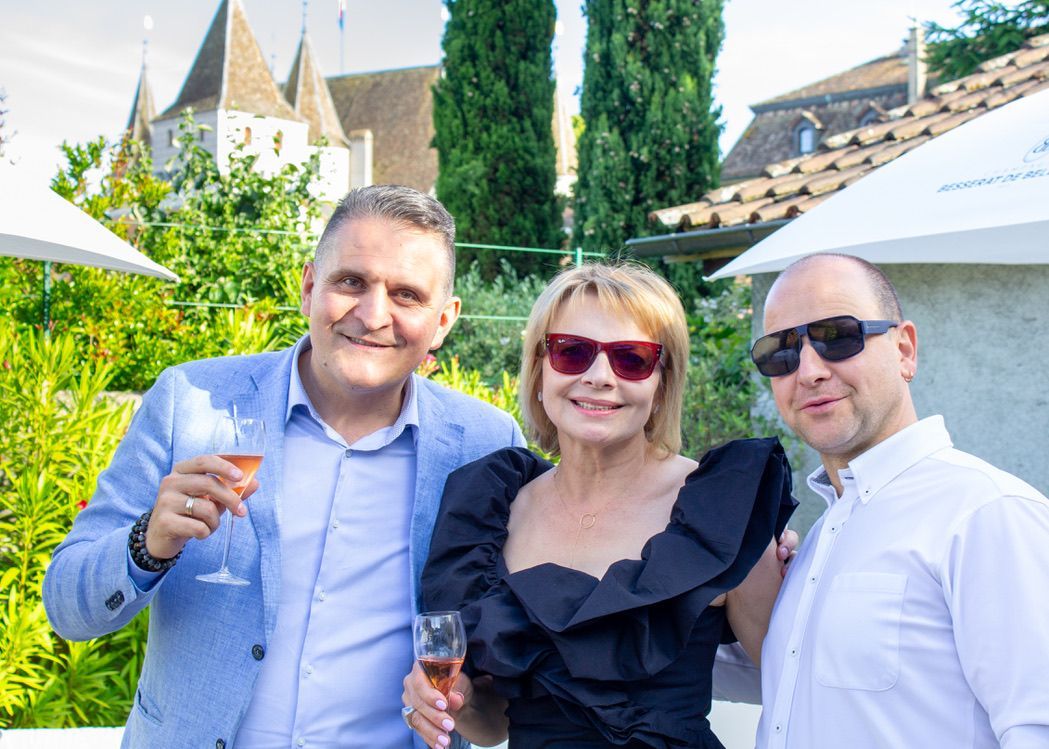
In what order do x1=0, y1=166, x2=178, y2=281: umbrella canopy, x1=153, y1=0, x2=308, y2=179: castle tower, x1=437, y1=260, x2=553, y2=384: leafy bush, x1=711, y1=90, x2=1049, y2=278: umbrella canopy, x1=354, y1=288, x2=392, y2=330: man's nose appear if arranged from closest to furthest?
x1=354, y1=288, x2=392, y2=330: man's nose
x1=711, y1=90, x2=1049, y2=278: umbrella canopy
x1=0, y1=166, x2=178, y2=281: umbrella canopy
x1=437, y1=260, x2=553, y2=384: leafy bush
x1=153, y1=0, x2=308, y2=179: castle tower

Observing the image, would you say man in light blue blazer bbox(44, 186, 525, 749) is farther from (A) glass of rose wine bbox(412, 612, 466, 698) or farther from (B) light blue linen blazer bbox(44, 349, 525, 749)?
(A) glass of rose wine bbox(412, 612, 466, 698)

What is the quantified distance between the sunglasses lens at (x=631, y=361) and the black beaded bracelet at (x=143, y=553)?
3.69 feet

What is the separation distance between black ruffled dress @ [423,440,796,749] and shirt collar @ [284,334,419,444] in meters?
0.35

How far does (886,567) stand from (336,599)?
1.27 meters

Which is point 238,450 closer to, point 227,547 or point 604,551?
point 227,547

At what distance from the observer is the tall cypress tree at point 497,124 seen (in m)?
16.0

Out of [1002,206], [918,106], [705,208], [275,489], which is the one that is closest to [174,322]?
A: [705,208]

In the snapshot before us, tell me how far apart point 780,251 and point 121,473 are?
2.89 m

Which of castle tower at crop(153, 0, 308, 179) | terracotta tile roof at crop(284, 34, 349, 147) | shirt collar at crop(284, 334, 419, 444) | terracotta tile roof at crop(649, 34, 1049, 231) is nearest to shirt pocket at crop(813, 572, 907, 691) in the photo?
shirt collar at crop(284, 334, 419, 444)

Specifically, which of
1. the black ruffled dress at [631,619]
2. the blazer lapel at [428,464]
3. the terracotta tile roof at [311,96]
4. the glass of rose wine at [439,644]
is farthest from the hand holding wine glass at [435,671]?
the terracotta tile roof at [311,96]

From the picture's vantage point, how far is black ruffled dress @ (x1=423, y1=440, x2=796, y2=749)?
2.14 metres

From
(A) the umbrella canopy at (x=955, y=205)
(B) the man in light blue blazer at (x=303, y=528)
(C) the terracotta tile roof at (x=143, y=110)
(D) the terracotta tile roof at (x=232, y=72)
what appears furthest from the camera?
(C) the terracotta tile roof at (x=143, y=110)

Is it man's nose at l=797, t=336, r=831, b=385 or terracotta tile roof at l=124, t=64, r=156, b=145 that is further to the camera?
terracotta tile roof at l=124, t=64, r=156, b=145

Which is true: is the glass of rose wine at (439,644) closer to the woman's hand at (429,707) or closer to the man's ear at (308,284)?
the woman's hand at (429,707)
